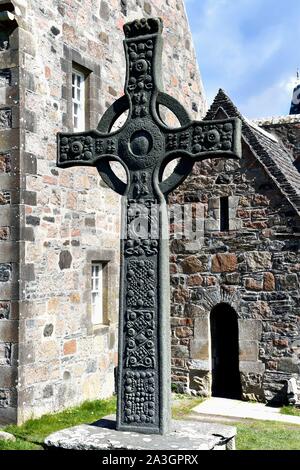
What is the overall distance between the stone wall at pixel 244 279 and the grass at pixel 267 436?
55.5 inches

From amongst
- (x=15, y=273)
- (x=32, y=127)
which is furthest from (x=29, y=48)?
(x=15, y=273)

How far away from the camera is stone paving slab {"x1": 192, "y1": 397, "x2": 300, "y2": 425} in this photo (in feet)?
27.1

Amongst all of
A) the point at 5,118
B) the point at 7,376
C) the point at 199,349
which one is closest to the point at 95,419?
the point at 7,376

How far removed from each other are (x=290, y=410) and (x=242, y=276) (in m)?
2.17

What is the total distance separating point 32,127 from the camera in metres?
7.94

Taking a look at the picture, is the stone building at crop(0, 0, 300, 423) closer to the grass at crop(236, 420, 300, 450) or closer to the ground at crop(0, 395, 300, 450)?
the ground at crop(0, 395, 300, 450)

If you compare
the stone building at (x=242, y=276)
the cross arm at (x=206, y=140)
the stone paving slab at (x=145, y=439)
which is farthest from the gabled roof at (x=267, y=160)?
the stone paving slab at (x=145, y=439)

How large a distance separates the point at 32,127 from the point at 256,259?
13.3 ft

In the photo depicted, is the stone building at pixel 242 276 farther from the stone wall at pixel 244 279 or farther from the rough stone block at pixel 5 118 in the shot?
the rough stone block at pixel 5 118

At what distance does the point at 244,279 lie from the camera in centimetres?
949

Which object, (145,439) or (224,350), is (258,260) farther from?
(145,439)

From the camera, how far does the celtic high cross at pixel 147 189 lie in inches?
190
